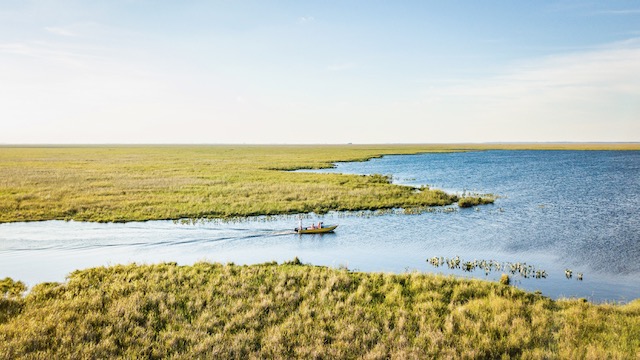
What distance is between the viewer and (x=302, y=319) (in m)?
14.0


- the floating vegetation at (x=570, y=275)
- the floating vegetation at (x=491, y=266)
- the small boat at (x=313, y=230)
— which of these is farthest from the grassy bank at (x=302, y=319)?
the small boat at (x=313, y=230)

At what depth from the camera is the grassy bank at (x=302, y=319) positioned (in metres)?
11.9

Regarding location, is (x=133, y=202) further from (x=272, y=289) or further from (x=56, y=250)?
(x=272, y=289)

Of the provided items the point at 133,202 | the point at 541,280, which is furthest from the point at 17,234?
the point at 541,280

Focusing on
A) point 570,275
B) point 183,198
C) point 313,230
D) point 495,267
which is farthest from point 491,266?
point 183,198

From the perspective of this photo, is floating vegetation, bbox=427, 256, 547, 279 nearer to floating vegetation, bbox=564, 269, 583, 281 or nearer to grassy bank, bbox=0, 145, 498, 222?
floating vegetation, bbox=564, 269, 583, 281

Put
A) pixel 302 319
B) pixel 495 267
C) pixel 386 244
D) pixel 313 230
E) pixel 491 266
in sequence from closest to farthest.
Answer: pixel 302 319, pixel 495 267, pixel 491 266, pixel 386 244, pixel 313 230

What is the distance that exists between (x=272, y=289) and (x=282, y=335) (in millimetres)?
4163

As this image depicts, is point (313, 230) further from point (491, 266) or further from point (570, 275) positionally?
point (570, 275)

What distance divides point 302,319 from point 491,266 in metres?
13.8

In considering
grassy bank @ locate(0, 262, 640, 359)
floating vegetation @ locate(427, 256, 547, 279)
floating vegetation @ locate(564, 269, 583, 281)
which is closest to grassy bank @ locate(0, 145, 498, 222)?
floating vegetation @ locate(427, 256, 547, 279)

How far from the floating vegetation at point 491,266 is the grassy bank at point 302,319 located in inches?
204

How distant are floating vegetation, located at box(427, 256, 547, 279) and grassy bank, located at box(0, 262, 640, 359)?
517cm

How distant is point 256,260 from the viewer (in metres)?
24.3
